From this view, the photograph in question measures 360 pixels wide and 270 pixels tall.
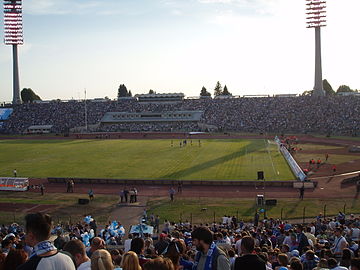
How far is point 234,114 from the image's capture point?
100 m

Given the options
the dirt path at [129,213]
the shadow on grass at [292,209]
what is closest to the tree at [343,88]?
the shadow on grass at [292,209]

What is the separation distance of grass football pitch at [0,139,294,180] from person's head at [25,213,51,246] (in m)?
34.8

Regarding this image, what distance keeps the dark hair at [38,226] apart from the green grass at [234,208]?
854 inches

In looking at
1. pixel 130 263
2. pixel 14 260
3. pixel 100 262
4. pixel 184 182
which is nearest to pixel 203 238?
pixel 130 263

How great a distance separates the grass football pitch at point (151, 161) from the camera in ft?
140

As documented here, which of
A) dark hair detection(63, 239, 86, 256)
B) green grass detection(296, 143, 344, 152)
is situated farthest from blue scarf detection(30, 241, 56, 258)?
green grass detection(296, 143, 344, 152)

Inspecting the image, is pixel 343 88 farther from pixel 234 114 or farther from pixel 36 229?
pixel 36 229

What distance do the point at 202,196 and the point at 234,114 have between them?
68.2m

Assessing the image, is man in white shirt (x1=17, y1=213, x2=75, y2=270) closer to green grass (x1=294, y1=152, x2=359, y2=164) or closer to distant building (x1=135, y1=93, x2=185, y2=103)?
green grass (x1=294, y1=152, x2=359, y2=164)

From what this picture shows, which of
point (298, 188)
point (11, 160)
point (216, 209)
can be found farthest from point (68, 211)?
point (11, 160)

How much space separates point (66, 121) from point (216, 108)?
40.6 metres

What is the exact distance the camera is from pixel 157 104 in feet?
386

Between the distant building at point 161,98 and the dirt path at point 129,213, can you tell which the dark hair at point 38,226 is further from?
the distant building at point 161,98

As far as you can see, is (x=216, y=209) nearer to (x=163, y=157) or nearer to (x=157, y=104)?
(x=163, y=157)
